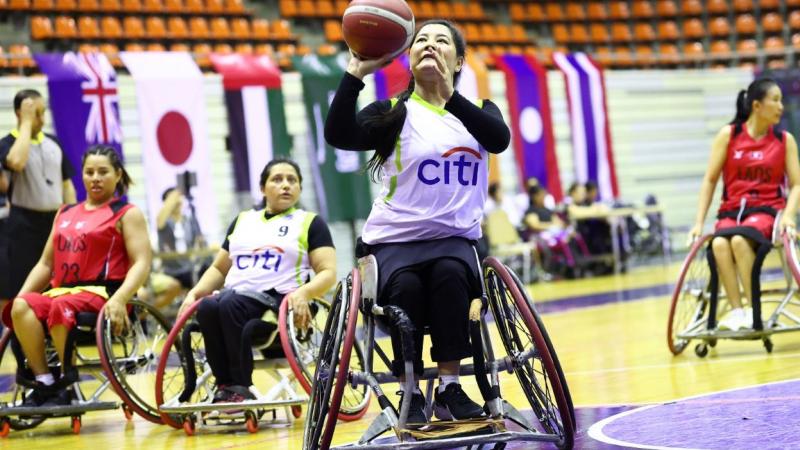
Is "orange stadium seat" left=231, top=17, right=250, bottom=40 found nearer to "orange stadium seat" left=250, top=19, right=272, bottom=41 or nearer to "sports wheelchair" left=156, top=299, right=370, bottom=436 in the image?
"orange stadium seat" left=250, top=19, right=272, bottom=41

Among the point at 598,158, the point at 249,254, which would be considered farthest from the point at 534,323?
the point at 598,158

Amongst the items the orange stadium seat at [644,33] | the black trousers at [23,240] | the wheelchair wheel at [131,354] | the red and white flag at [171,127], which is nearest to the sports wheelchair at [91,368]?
the wheelchair wheel at [131,354]

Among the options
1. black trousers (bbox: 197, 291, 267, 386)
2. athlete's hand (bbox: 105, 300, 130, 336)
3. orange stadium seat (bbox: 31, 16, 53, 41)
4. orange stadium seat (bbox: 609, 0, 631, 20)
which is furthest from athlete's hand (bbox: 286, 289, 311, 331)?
orange stadium seat (bbox: 609, 0, 631, 20)

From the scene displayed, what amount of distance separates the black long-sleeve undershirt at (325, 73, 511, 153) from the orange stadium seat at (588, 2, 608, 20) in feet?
53.3

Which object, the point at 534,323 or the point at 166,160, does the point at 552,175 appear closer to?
the point at 166,160

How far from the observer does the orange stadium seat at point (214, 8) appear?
15414 mm

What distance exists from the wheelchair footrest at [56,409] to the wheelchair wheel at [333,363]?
65.3 inches

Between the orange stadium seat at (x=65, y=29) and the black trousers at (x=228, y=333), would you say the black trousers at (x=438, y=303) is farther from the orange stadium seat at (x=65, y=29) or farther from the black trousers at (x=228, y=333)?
the orange stadium seat at (x=65, y=29)

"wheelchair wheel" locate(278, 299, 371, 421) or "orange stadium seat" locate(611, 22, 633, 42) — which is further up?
"orange stadium seat" locate(611, 22, 633, 42)

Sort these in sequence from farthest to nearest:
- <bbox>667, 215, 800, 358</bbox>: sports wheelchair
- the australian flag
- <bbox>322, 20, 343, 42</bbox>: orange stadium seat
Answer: <bbox>322, 20, 343, 42</bbox>: orange stadium seat < the australian flag < <bbox>667, 215, 800, 358</bbox>: sports wheelchair

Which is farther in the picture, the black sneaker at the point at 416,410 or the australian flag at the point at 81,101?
the australian flag at the point at 81,101

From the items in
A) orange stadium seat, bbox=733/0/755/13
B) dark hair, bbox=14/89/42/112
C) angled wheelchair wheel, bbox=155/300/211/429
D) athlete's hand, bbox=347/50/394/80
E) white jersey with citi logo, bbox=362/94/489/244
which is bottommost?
angled wheelchair wheel, bbox=155/300/211/429

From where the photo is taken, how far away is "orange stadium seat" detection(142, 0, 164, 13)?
1489 centimetres

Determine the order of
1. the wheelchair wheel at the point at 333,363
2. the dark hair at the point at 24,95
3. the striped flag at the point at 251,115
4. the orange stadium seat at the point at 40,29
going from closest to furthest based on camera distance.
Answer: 1. the wheelchair wheel at the point at 333,363
2. the dark hair at the point at 24,95
3. the striped flag at the point at 251,115
4. the orange stadium seat at the point at 40,29
